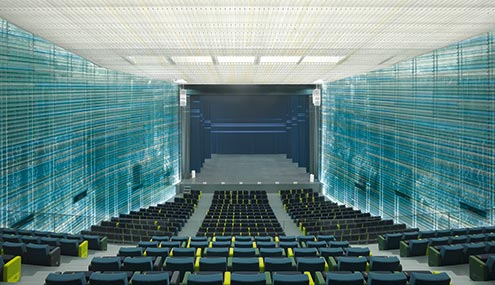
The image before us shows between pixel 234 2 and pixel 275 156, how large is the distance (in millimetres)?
35119

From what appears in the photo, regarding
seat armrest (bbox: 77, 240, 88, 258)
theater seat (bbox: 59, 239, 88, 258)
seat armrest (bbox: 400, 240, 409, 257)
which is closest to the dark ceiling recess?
seat armrest (bbox: 400, 240, 409, 257)

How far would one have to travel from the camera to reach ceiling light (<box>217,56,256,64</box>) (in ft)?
41.0

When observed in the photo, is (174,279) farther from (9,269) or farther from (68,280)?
(9,269)

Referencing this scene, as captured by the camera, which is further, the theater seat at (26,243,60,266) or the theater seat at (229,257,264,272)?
the theater seat at (26,243,60,266)

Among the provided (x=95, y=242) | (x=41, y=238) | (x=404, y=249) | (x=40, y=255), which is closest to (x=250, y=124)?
(x=95, y=242)

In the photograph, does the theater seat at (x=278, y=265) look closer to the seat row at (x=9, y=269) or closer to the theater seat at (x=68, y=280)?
the theater seat at (x=68, y=280)

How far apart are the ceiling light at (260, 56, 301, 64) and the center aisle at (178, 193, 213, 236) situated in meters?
6.48

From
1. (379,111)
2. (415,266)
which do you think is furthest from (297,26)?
(379,111)

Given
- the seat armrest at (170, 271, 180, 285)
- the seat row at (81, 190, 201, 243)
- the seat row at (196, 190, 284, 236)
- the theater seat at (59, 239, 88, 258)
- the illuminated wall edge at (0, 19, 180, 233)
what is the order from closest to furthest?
the seat armrest at (170, 271, 180, 285)
the theater seat at (59, 239, 88, 258)
the illuminated wall edge at (0, 19, 180, 233)
the seat row at (81, 190, 201, 243)
the seat row at (196, 190, 284, 236)

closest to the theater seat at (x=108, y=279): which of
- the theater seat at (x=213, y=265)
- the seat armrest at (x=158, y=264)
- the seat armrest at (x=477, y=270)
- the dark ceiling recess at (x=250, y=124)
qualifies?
the seat armrest at (x=158, y=264)

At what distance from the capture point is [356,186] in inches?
813

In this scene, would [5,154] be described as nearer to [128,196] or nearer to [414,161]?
[128,196]

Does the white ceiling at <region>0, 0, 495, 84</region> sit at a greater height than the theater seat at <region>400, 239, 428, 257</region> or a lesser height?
greater

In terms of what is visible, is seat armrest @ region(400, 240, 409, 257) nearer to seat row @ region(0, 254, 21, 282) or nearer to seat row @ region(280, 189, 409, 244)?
seat row @ region(280, 189, 409, 244)
